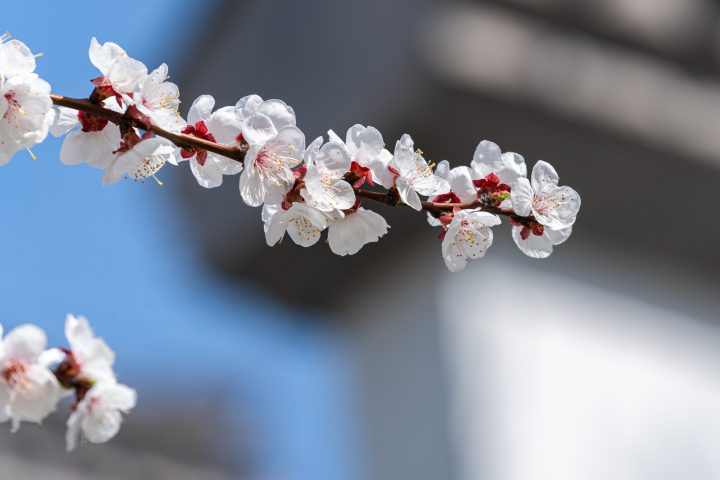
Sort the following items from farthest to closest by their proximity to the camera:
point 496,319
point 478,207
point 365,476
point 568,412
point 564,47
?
point 365,476 < point 496,319 < point 568,412 < point 564,47 < point 478,207

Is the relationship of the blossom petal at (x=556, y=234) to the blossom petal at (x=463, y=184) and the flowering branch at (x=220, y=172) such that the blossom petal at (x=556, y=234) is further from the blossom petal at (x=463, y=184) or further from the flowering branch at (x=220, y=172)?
the blossom petal at (x=463, y=184)

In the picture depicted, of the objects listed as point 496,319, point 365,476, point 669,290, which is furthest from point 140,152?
point 669,290

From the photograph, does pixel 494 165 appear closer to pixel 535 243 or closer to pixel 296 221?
pixel 535 243

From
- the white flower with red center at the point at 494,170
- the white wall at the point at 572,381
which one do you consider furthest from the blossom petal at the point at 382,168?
the white wall at the point at 572,381

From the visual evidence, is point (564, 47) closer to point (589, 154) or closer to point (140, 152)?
point (589, 154)

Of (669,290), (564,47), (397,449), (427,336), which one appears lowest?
(397,449)

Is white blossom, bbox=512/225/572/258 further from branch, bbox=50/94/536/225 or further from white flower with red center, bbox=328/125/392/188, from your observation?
white flower with red center, bbox=328/125/392/188
